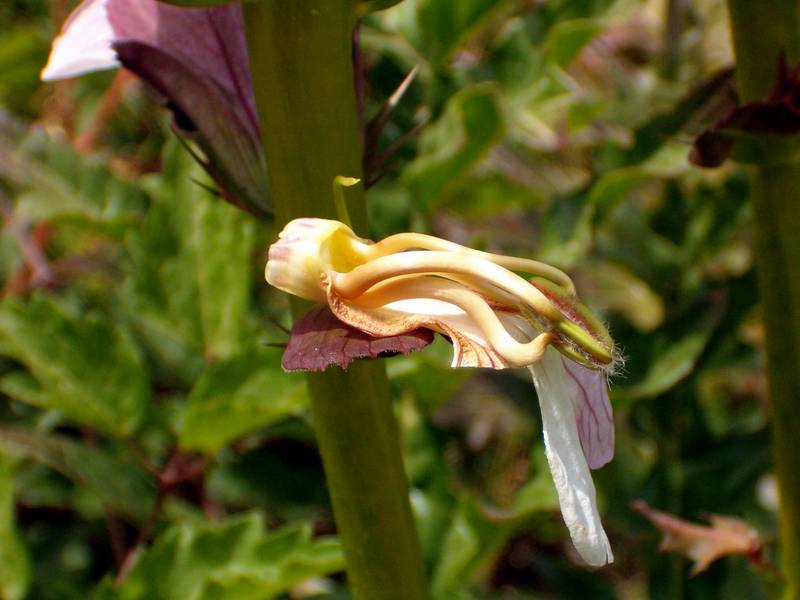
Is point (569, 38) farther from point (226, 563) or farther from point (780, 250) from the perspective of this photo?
point (226, 563)

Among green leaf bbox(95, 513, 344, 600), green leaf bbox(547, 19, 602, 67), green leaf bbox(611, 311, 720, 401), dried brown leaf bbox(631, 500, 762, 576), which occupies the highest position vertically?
green leaf bbox(547, 19, 602, 67)

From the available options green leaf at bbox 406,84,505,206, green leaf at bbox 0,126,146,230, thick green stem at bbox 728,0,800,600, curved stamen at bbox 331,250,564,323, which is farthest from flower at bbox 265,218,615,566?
green leaf at bbox 0,126,146,230

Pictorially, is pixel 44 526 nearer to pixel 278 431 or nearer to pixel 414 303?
pixel 278 431

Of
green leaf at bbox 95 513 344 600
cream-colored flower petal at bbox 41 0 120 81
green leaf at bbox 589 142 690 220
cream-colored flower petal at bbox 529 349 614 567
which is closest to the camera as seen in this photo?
cream-colored flower petal at bbox 529 349 614 567

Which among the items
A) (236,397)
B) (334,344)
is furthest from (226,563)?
(334,344)

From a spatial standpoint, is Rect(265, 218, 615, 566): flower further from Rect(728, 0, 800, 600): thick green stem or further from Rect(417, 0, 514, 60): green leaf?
Rect(417, 0, 514, 60): green leaf

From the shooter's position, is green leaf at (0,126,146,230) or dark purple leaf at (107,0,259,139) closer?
dark purple leaf at (107,0,259,139)

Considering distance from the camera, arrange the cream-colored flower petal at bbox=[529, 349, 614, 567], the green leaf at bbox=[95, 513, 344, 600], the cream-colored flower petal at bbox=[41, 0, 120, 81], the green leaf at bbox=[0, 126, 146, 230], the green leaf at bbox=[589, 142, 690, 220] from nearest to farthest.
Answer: the cream-colored flower petal at bbox=[529, 349, 614, 567] < the cream-colored flower petal at bbox=[41, 0, 120, 81] < the green leaf at bbox=[95, 513, 344, 600] < the green leaf at bbox=[589, 142, 690, 220] < the green leaf at bbox=[0, 126, 146, 230]
